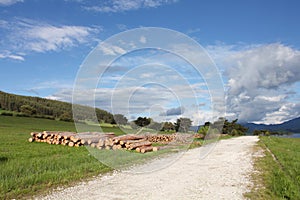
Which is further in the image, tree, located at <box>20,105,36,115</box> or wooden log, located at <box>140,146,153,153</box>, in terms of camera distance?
tree, located at <box>20,105,36,115</box>

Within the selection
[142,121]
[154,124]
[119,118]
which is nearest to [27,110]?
[154,124]

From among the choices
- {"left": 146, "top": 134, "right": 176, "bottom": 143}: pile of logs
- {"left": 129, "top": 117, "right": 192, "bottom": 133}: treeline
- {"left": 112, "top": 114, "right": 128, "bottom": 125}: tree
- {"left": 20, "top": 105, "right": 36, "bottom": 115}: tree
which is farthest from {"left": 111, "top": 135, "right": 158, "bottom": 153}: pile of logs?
{"left": 20, "top": 105, "right": 36, "bottom": 115}: tree

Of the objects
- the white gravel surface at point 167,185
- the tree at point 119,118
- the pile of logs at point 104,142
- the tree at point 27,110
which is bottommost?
the white gravel surface at point 167,185

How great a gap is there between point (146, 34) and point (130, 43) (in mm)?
1023

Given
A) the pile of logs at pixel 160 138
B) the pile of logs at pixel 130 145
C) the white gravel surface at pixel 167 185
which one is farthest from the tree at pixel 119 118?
the white gravel surface at pixel 167 185

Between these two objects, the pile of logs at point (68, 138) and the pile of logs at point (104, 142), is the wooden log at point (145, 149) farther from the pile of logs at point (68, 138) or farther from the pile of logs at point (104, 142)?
the pile of logs at point (68, 138)

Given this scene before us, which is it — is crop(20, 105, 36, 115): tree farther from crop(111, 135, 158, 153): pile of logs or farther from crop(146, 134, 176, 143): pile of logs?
crop(111, 135, 158, 153): pile of logs

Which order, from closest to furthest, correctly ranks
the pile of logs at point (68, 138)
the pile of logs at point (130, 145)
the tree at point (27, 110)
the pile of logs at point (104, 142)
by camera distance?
the pile of logs at point (130, 145) < the pile of logs at point (104, 142) < the pile of logs at point (68, 138) < the tree at point (27, 110)

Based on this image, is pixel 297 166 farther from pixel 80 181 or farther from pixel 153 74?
pixel 153 74

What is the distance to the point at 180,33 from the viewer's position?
47.6 ft

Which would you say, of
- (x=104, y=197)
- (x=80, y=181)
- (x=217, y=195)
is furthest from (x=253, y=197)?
(x=80, y=181)

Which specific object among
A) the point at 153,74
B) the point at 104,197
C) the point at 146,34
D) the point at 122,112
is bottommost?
the point at 104,197

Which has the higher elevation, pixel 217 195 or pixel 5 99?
pixel 5 99

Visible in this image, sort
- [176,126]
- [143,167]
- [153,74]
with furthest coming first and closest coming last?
[176,126], [153,74], [143,167]
